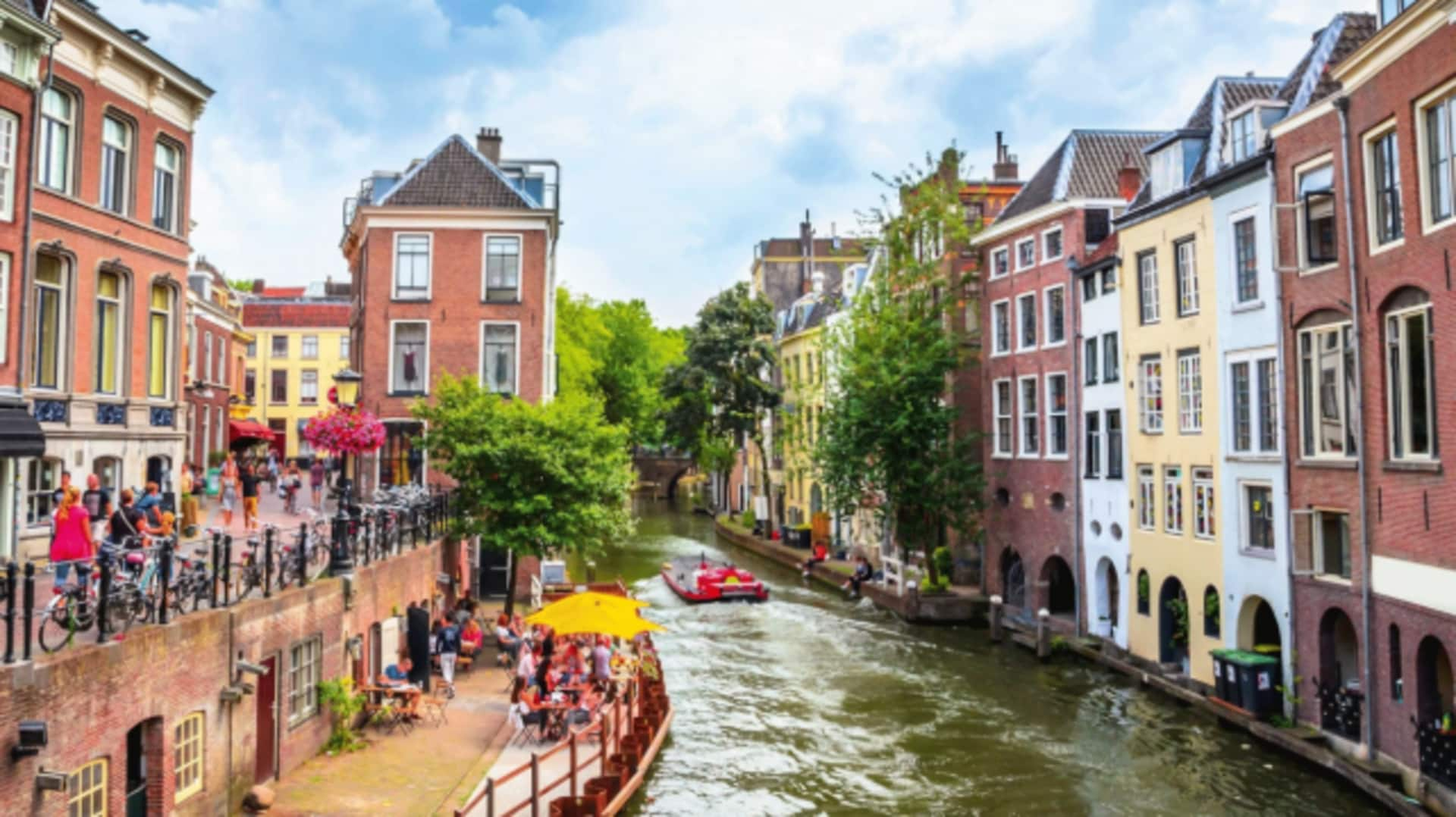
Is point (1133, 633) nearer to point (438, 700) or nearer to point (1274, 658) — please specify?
point (1274, 658)

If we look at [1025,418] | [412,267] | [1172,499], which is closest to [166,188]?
[412,267]

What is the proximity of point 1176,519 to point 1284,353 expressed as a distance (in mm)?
6226

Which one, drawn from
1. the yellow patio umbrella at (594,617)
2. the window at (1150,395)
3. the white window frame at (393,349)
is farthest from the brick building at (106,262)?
the window at (1150,395)

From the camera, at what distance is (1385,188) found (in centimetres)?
1881

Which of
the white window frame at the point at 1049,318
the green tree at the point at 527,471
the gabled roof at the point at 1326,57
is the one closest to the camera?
the gabled roof at the point at 1326,57

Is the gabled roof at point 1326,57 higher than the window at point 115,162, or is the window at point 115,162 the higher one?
the gabled roof at point 1326,57

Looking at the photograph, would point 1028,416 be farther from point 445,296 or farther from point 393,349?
point 393,349

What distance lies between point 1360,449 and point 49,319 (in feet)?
79.1

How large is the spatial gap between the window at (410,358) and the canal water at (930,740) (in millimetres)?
11325

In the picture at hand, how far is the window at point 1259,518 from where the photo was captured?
23438 mm

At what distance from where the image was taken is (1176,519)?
27.4m

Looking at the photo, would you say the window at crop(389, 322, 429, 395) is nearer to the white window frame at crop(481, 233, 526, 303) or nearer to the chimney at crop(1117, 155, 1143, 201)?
the white window frame at crop(481, 233, 526, 303)

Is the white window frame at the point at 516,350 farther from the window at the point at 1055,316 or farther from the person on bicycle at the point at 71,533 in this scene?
the person on bicycle at the point at 71,533

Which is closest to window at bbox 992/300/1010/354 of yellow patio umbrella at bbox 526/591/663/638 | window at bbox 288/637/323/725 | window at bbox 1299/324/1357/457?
window at bbox 1299/324/1357/457
